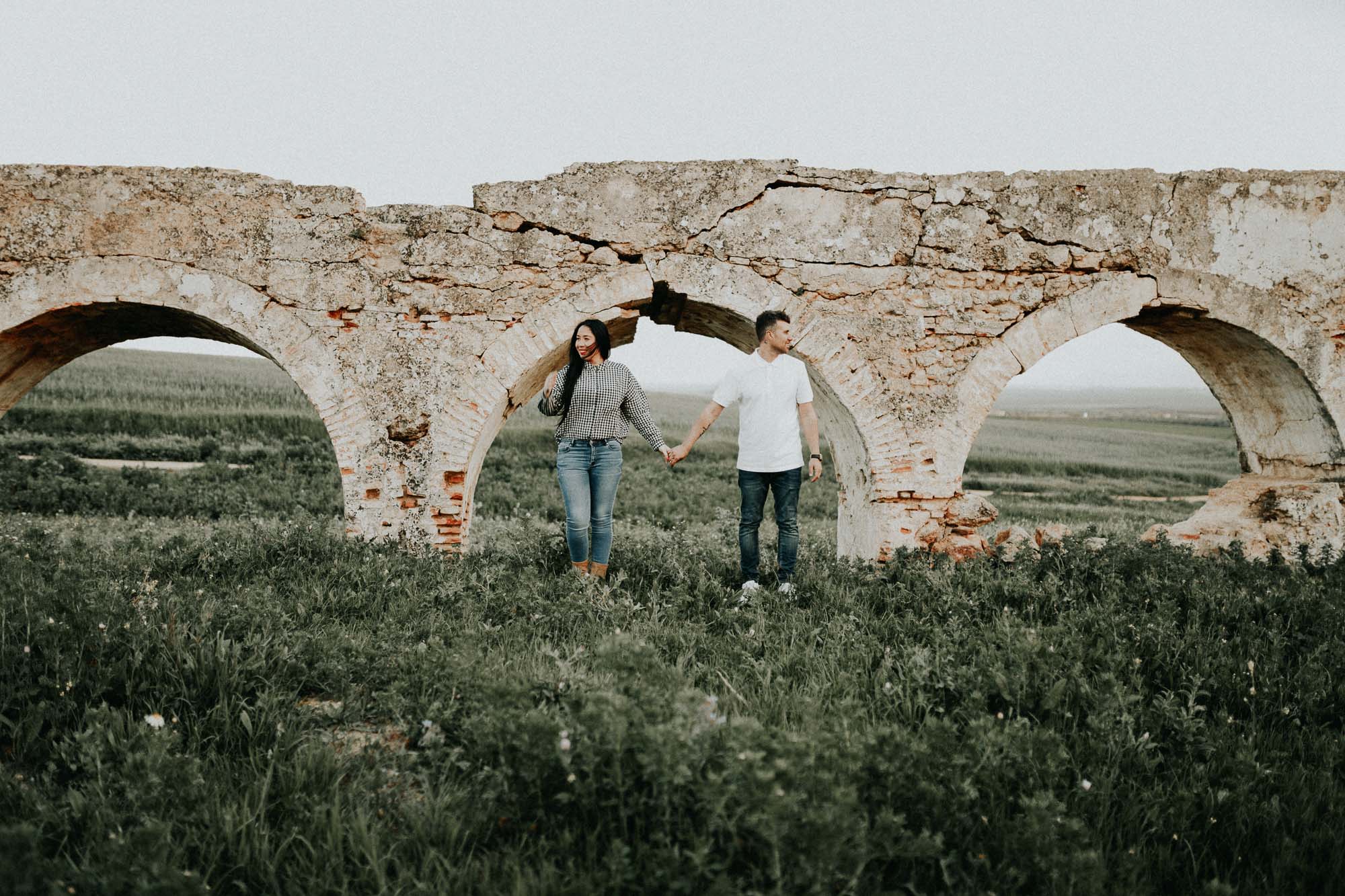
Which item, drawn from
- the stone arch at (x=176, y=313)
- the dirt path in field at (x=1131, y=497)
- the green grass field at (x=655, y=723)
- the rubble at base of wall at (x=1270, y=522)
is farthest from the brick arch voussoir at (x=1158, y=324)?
the dirt path in field at (x=1131, y=497)

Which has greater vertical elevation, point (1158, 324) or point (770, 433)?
point (1158, 324)

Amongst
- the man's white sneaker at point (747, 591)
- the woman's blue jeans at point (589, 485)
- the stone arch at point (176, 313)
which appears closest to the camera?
the man's white sneaker at point (747, 591)

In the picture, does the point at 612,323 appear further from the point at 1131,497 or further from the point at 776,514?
the point at 1131,497

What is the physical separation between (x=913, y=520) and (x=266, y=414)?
14902 millimetres

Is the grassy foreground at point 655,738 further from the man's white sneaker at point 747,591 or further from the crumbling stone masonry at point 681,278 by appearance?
the crumbling stone masonry at point 681,278

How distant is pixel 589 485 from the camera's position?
5.20m

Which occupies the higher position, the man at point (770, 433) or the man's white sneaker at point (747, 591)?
the man at point (770, 433)

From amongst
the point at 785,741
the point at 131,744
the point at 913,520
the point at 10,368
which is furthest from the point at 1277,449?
the point at 10,368

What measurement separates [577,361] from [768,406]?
138 centimetres

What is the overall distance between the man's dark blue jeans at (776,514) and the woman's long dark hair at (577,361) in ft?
4.29

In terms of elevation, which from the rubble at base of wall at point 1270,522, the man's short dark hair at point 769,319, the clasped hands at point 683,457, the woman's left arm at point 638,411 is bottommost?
the rubble at base of wall at point 1270,522

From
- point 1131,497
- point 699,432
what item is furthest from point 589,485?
point 1131,497

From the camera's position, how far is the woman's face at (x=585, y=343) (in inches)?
203

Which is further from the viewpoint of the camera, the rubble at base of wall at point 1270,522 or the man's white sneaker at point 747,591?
the rubble at base of wall at point 1270,522
